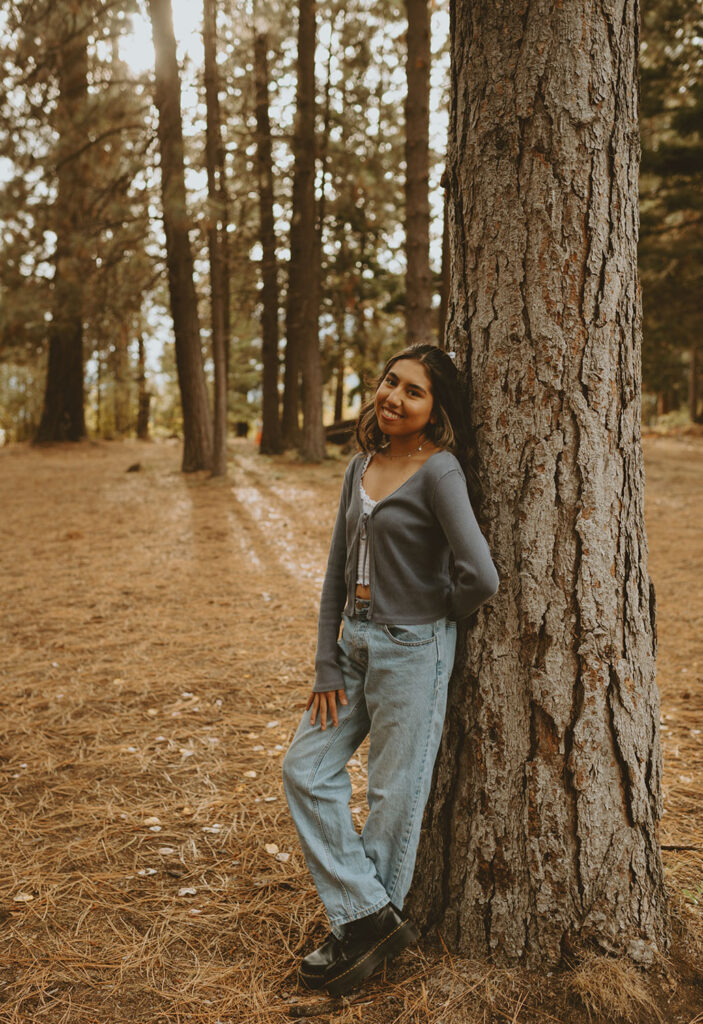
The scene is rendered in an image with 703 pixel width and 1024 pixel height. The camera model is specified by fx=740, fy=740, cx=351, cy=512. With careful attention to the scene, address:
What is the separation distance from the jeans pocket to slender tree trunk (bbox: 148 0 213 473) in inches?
362

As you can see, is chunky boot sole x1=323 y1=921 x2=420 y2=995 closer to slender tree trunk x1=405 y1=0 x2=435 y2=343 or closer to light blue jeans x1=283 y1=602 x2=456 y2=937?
light blue jeans x1=283 y1=602 x2=456 y2=937

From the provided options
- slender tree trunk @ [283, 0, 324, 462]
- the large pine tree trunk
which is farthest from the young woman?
slender tree trunk @ [283, 0, 324, 462]

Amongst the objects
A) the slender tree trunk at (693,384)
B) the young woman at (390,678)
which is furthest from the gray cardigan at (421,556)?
the slender tree trunk at (693,384)

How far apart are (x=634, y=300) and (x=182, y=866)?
7.64ft

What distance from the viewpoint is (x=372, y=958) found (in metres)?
2.00

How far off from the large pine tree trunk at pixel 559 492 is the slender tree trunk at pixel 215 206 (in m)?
8.71

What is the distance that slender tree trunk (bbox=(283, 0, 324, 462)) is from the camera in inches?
499

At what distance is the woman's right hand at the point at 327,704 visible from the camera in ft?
6.96

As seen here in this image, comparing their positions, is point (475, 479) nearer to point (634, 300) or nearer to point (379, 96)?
point (634, 300)

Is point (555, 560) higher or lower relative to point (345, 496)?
lower

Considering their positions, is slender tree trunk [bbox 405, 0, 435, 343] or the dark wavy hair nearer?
the dark wavy hair

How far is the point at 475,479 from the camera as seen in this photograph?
208cm

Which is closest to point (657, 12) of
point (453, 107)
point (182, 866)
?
point (453, 107)

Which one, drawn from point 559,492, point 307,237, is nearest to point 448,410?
point 559,492
